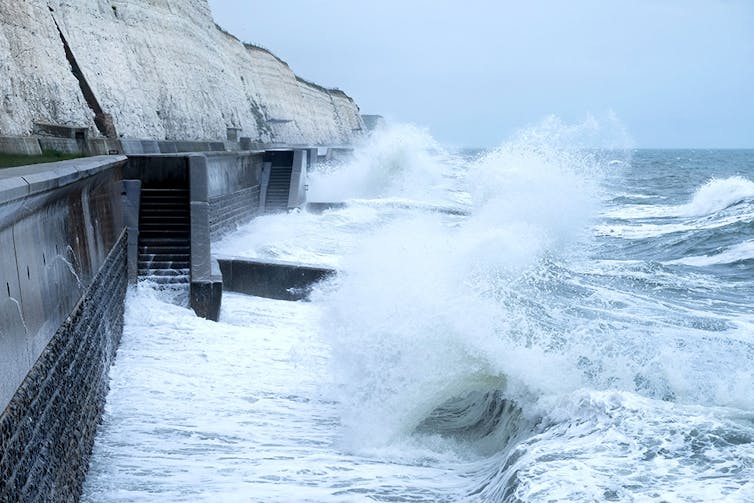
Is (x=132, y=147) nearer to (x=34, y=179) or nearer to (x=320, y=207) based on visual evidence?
(x=320, y=207)

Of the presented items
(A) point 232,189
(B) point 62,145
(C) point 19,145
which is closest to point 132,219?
Result: (C) point 19,145

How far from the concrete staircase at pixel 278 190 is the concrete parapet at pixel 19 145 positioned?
1085 centimetres

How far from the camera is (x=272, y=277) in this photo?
10.4m

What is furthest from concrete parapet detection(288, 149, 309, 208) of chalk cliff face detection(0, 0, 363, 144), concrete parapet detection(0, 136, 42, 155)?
concrete parapet detection(0, 136, 42, 155)

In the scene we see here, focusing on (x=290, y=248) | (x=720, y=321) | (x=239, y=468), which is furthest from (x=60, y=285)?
(x=290, y=248)

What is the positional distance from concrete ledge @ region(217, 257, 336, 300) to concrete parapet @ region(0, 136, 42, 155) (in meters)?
2.60

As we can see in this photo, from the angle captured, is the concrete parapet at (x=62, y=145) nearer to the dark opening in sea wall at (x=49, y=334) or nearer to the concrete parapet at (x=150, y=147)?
the concrete parapet at (x=150, y=147)

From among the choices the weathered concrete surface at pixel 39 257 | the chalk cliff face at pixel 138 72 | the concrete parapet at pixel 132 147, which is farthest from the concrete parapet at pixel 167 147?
the weathered concrete surface at pixel 39 257

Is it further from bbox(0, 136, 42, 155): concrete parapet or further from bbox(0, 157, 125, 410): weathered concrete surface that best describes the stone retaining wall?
bbox(0, 136, 42, 155): concrete parapet

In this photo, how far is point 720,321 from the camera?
9.26 m

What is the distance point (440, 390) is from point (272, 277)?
4689 mm

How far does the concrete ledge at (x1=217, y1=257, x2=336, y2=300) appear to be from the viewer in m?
10.4

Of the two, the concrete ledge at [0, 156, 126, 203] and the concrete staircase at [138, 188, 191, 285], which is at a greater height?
the concrete ledge at [0, 156, 126, 203]

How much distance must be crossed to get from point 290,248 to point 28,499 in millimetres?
10576
